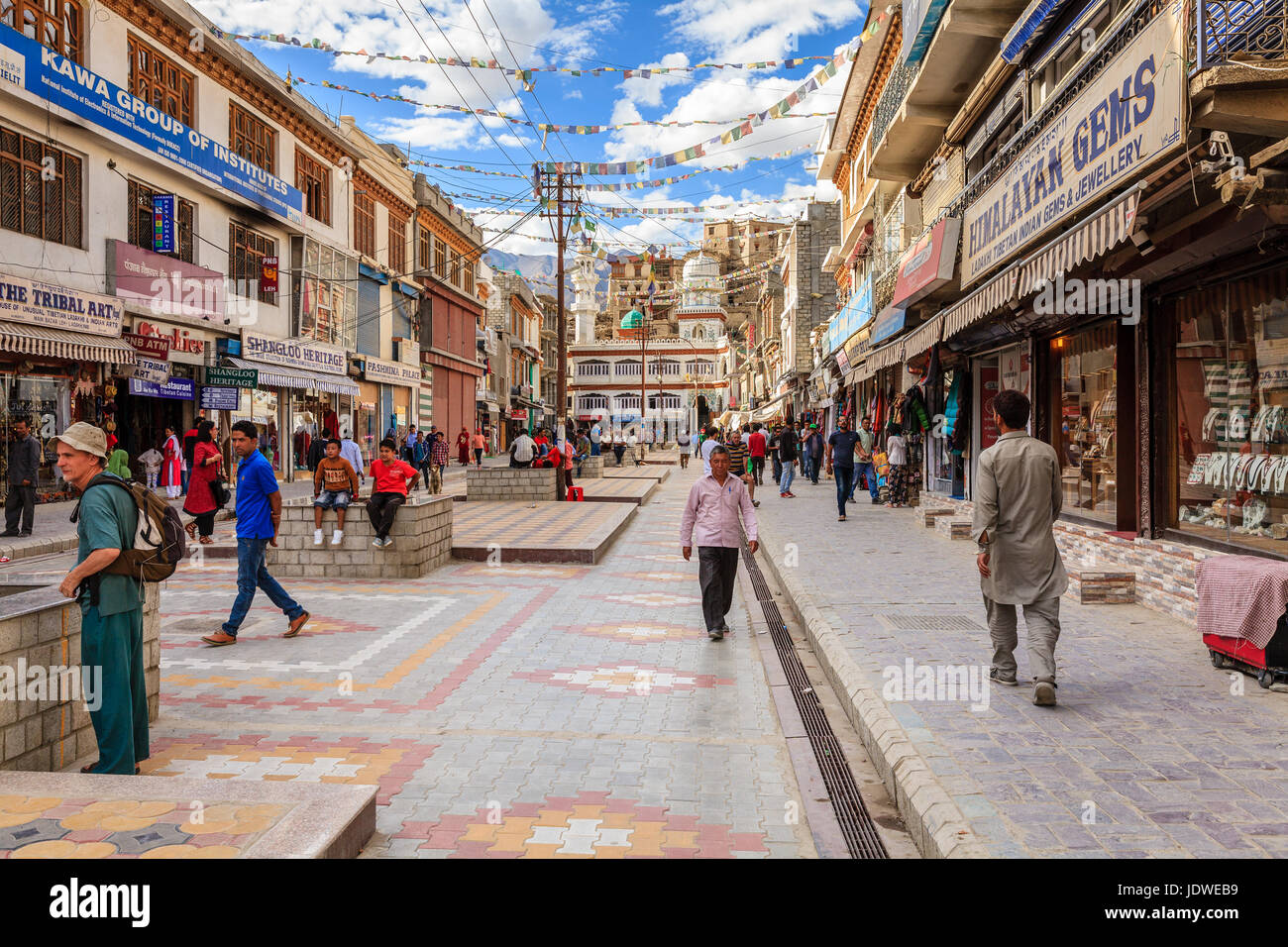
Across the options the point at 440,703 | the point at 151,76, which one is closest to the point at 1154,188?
the point at 440,703

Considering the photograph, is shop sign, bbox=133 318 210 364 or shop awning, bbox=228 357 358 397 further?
shop awning, bbox=228 357 358 397

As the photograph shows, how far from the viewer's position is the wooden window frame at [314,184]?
Result: 2886 centimetres

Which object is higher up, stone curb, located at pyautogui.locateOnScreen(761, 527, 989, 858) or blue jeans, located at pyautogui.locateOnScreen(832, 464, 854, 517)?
blue jeans, located at pyautogui.locateOnScreen(832, 464, 854, 517)

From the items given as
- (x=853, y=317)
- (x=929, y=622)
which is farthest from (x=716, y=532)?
(x=853, y=317)

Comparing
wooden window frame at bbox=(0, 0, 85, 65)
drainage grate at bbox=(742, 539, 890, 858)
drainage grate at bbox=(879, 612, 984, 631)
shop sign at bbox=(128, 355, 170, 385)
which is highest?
wooden window frame at bbox=(0, 0, 85, 65)

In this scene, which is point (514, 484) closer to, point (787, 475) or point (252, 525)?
point (787, 475)

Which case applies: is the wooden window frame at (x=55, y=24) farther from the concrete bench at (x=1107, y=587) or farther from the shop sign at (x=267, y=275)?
the concrete bench at (x=1107, y=587)

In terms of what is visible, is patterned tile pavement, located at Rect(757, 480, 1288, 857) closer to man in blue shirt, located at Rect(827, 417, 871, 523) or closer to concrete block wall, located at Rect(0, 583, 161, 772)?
concrete block wall, located at Rect(0, 583, 161, 772)

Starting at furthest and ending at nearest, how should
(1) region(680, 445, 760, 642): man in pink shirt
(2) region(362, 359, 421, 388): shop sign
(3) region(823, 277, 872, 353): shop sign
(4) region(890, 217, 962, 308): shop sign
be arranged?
1. (2) region(362, 359, 421, 388): shop sign
2. (3) region(823, 277, 872, 353): shop sign
3. (4) region(890, 217, 962, 308): shop sign
4. (1) region(680, 445, 760, 642): man in pink shirt

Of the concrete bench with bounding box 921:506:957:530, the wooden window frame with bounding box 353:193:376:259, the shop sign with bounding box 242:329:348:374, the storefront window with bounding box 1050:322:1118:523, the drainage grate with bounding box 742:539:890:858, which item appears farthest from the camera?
the wooden window frame with bounding box 353:193:376:259

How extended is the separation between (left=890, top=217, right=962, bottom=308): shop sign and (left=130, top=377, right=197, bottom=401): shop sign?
15476 mm

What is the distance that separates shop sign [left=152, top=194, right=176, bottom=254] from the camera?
2092cm

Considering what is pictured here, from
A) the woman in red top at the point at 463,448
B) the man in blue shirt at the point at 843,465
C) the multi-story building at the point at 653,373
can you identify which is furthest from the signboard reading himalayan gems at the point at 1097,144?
the multi-story building at the point at 653,373

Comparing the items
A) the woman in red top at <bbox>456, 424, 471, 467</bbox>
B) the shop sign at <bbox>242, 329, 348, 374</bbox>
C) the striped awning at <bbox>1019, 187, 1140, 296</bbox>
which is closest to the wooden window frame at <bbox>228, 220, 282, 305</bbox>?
the shop sign at <bbox>242, 329, 348, 374</bbox>
